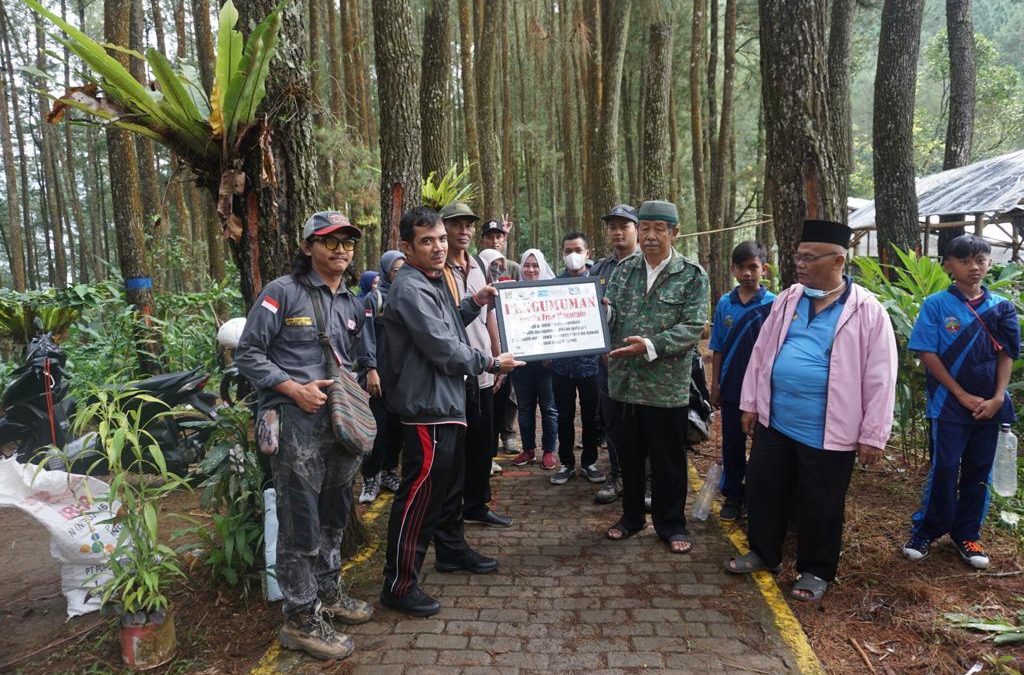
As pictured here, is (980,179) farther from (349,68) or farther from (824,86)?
(349,68)

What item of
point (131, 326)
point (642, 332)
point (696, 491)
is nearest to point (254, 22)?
point (642, 332)

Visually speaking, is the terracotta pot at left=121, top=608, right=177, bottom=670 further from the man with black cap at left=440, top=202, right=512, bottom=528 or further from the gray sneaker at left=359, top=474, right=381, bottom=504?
the gray sneaker at left=359, top=474, right=381, bottom=504

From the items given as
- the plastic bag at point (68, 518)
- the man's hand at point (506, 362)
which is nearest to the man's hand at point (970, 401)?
the man's hand at point (506, 362)

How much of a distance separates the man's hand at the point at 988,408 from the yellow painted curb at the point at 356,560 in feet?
12.7

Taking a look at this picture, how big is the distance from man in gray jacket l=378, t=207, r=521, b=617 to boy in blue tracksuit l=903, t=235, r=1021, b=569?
2831 mm

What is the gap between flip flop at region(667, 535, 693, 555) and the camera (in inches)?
163

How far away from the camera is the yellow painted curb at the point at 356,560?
3.00 m

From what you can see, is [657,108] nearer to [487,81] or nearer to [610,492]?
[487,81]

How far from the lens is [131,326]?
8188 millimetres

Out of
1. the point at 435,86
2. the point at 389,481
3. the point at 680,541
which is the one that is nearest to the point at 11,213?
the point at 435,86

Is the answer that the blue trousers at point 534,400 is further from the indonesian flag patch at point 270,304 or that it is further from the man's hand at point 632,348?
the indonesian flag patch at point 270,304

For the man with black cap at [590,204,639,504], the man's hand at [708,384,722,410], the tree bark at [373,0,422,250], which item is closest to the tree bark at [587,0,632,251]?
the tree bark at [373,0,422,250]

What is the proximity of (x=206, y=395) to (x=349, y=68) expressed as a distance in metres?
10.1

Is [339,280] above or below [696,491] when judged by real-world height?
above
